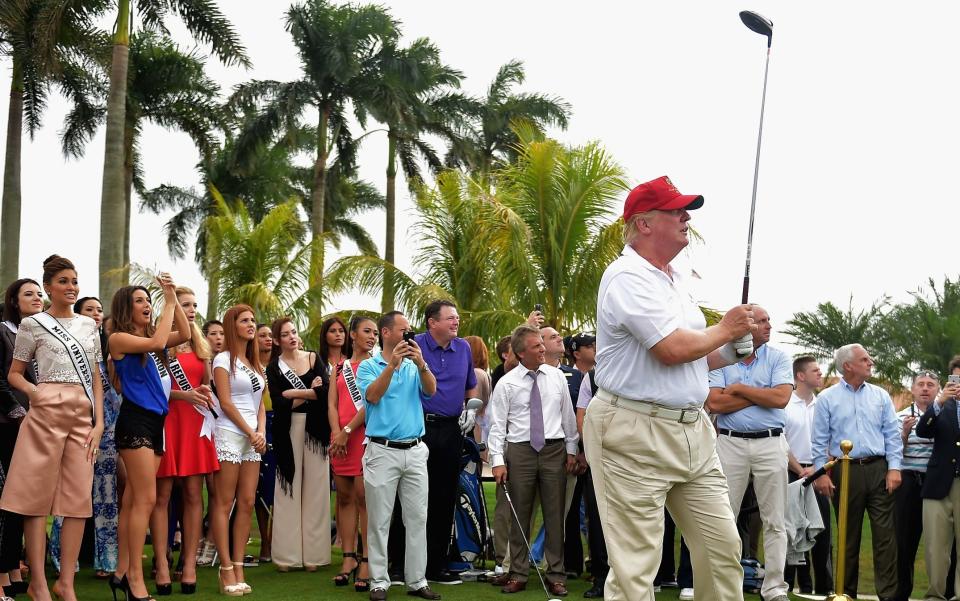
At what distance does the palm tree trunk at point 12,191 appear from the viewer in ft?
86.8

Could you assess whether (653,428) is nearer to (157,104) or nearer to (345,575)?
(345,575)

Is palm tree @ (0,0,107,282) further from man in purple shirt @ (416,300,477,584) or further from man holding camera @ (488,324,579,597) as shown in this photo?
man holding camera @ (488,324,579,597)

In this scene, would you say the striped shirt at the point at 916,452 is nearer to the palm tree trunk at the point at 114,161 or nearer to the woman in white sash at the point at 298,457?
the woman in white sash at the point at 298,457

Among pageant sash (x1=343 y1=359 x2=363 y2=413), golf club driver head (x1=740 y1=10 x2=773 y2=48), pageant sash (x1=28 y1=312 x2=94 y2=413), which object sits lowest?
pageant sash (x1=343 y1=359 x2=363 y2=413)

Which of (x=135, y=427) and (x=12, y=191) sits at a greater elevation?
(x=12, y=191)

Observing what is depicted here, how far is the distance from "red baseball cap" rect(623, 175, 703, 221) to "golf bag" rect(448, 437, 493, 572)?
5.06 meters

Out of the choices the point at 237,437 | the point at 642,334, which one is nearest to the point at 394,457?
the point at 237,437

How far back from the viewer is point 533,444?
9289 mm

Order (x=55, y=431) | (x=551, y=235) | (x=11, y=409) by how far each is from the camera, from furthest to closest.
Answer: (x=551, y=235) < (x=11, y=409) < (x=55, y=431)

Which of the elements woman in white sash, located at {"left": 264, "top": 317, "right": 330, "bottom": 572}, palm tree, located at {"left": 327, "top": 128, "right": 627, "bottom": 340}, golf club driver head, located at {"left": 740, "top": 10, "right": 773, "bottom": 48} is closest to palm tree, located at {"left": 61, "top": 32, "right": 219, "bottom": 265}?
palm tree, located at {"left": 327, "top": 128, "right": 627, "bottom": 340}

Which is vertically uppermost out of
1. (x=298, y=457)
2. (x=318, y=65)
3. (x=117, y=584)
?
(x=318, y=65)

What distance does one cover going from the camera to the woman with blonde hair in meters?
8.47

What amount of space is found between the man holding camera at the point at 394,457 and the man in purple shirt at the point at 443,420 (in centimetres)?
53

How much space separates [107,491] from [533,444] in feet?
11.1
